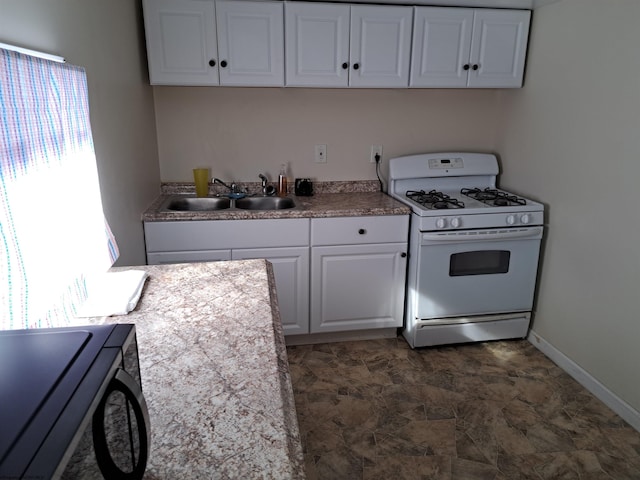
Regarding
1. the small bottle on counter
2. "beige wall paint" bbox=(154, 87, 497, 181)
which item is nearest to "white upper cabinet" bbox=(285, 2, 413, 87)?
"beige wall paint" bbox=(154, 87, 497, 181)

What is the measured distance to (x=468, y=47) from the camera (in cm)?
286

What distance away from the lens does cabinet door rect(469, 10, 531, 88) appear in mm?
2842

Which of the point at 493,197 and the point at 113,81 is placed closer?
the point at 113,81

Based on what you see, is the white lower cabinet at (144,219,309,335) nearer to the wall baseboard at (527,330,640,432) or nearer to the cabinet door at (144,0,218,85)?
the cabinet door at (144,0,218,85)

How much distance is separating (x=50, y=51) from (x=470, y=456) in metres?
2.20

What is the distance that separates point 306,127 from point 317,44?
58 centimetres

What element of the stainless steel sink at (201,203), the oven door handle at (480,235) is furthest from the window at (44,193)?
the oven door handle at (480,235)

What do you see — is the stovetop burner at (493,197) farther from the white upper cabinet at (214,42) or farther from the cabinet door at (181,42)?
the cabinet door at (181,42)

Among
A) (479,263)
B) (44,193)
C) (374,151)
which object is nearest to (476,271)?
(479,263)

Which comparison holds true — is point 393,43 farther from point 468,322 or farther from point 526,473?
point 526,473

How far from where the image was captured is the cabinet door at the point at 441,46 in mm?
2775

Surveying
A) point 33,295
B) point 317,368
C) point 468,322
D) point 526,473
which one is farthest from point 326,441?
point 33,295

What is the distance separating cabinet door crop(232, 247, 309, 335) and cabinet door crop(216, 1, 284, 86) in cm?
97

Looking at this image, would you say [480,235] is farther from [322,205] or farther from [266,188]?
[266,188]
